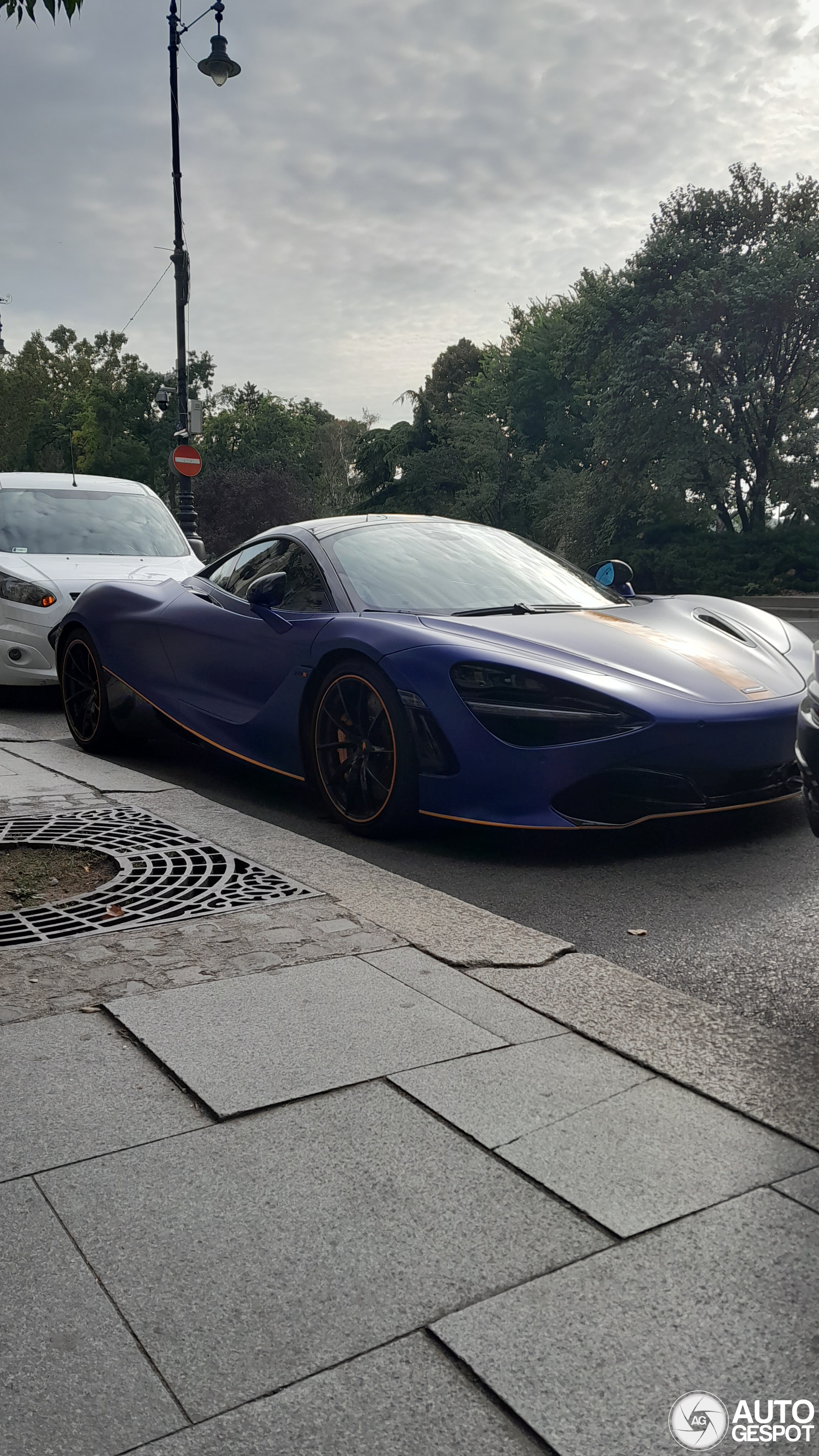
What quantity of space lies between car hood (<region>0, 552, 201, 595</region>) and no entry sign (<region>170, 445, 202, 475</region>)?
927cm

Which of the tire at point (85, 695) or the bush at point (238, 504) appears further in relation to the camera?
the bush at point (238, 504)

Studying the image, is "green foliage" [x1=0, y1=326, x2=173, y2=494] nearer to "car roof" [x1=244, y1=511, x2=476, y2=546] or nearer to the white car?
the white car

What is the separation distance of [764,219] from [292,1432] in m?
32.9

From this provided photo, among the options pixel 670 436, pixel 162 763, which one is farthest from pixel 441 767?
pixel 670 436

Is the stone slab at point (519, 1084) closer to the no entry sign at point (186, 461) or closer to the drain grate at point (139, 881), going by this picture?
the drain grate at point (139, 881)

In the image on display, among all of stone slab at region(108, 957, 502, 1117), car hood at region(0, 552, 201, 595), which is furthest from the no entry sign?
stone slab at region(108, 957, 502, 1117)

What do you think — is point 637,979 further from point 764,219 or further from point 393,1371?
point 764,219

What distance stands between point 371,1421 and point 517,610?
3825mm

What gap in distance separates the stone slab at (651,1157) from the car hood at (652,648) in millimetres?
2142

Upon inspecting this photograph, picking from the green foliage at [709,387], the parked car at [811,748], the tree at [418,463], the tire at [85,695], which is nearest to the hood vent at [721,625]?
the parked car at [811,748]

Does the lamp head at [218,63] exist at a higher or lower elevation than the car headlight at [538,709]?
higher

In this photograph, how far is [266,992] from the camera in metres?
2.84

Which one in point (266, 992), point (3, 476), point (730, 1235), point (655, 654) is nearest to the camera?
point (730, 1235)

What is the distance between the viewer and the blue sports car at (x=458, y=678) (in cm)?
420
